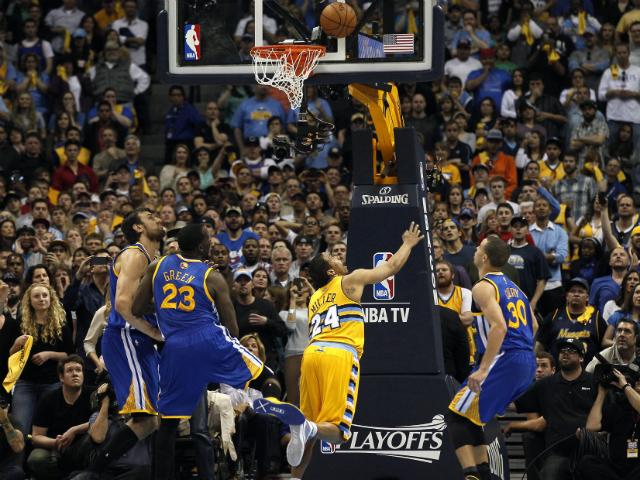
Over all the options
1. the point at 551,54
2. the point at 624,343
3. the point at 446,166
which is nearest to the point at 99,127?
the point at 446,166

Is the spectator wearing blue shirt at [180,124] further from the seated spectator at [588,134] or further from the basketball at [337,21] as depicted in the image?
the basketball at [337,21]

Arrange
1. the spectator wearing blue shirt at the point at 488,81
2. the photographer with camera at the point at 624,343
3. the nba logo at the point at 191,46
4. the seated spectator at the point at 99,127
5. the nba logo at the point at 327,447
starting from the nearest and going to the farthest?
the nba logo at the point at 191,46 < the nba logo at the point at 327,447 < the photographer with camera at the point at 624,343 < the seated spectator at the point at 99,127 < the spectator wearing blue shirt at the point at 488,81

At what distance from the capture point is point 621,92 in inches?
668

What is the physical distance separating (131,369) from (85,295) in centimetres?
329

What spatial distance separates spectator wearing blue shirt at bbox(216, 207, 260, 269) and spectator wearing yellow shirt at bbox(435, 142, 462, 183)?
11.5ft

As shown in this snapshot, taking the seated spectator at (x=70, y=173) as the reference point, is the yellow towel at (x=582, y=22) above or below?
above

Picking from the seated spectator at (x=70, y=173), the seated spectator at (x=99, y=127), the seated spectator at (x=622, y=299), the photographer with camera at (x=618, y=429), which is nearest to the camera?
the photographer with camera at (x=618, y=429)

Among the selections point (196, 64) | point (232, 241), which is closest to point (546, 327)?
point (232, 241)

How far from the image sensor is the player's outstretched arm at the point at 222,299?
28.8ft

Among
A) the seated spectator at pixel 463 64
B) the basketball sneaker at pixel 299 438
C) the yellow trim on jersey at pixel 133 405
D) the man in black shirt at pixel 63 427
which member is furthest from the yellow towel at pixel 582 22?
the yellow trim on jersey at pixel 133 405

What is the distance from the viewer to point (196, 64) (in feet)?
31.6

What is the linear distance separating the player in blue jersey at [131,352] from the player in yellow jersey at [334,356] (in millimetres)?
1394

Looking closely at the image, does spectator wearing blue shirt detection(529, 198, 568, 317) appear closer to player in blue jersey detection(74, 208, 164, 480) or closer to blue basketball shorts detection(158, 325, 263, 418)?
blue basketball shorts detection(158, 325, 263, 418)

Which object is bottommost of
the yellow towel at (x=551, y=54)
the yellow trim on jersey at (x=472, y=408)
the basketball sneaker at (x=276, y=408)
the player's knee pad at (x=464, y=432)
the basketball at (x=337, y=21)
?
the player's knee pad at (x=464, y=432)
